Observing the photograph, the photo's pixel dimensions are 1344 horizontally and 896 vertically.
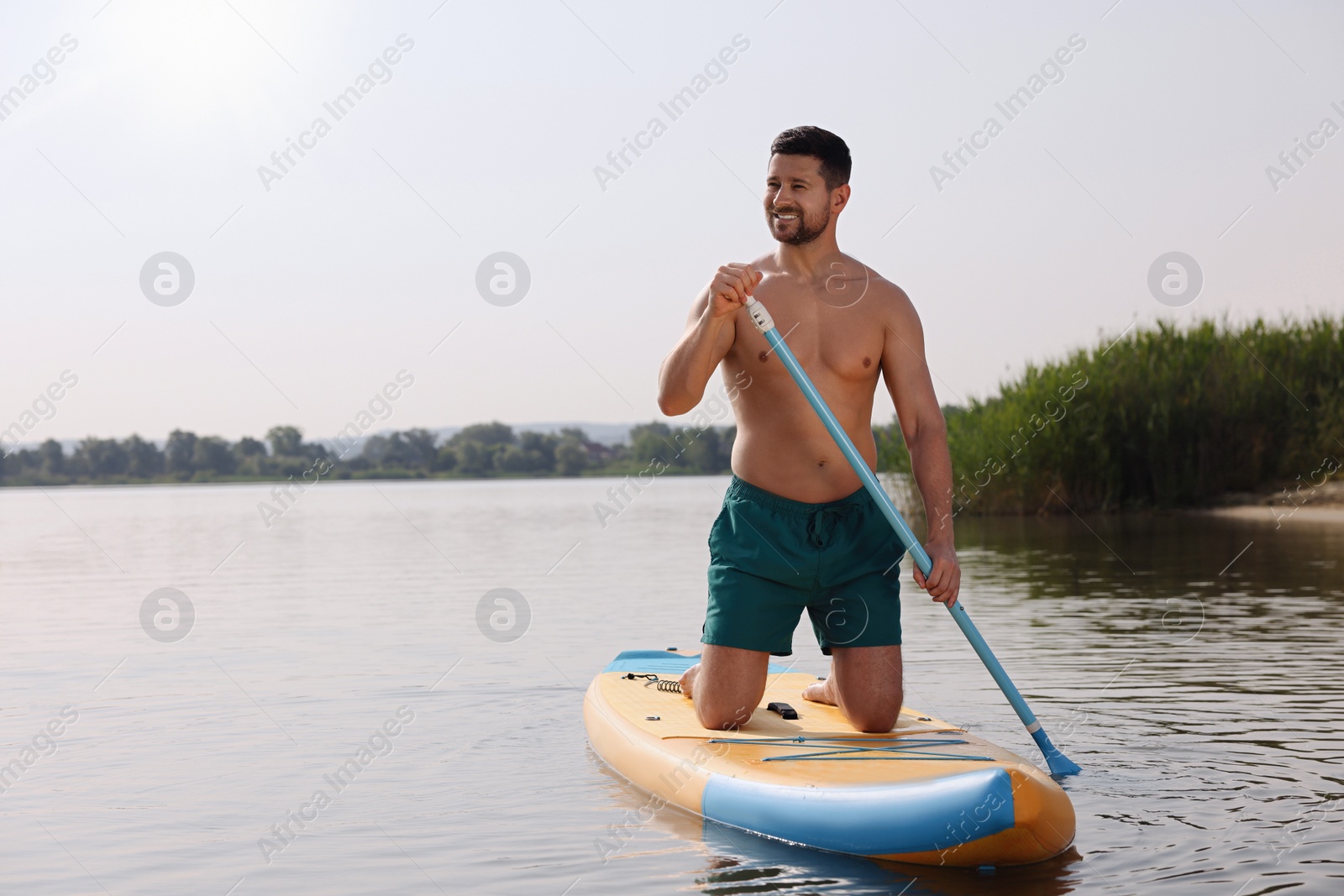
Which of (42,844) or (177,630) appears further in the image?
(177,630)

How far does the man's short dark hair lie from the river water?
228cm

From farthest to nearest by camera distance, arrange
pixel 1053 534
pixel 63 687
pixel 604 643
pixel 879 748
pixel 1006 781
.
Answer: pixel 1053 534 < pixel 604 643 < pixel 63 687 < pixel 879 748 < pixel 1006 781

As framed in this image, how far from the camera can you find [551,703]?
6352mm

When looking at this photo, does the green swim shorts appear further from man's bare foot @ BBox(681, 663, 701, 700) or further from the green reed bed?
the green reed bed

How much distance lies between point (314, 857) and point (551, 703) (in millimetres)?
2509

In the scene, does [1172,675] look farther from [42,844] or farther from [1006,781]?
[42,844]

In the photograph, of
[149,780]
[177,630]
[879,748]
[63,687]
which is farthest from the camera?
[177,630]

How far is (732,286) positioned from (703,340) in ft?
0.76

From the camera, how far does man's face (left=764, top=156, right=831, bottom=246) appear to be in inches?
176

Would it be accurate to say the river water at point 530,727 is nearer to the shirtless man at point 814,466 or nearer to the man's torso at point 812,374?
the shirtless man at point 814,466

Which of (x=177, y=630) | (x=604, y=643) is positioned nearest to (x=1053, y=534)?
(x=604, y=643)

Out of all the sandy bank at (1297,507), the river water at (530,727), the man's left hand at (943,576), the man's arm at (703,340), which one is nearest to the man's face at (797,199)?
the man's arm at (703,340)

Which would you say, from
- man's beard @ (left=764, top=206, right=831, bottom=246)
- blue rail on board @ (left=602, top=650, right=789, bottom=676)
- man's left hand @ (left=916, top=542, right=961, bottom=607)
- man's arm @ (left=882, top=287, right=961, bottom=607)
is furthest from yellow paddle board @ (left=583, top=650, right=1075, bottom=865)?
man's beard @ (left=764, top=206, right=831, bottom=246)

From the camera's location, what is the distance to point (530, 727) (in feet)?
19.0
